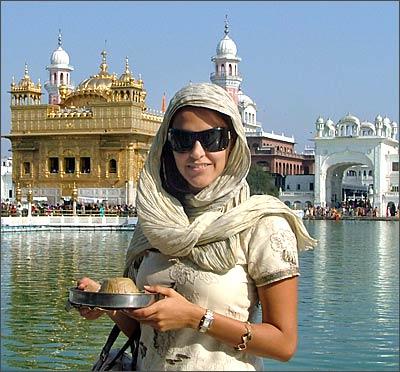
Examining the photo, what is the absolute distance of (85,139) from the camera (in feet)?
110

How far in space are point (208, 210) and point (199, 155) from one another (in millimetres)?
102

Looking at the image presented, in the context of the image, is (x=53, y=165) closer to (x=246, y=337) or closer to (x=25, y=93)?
(x=25, y=93)

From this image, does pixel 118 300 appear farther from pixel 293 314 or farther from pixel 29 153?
pixel 29 153

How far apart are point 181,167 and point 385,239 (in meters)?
19.1

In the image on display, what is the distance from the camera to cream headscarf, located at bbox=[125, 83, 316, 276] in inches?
59.7

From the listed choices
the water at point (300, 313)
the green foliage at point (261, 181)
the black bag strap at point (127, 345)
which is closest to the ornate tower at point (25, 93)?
the green foliage at point (261, 181)

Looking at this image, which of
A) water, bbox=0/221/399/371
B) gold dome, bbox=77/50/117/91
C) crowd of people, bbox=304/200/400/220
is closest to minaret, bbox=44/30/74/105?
gold dome, bbox=77/50/117/91

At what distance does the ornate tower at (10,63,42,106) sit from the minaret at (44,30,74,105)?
298 inches

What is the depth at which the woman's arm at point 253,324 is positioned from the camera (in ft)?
4.74

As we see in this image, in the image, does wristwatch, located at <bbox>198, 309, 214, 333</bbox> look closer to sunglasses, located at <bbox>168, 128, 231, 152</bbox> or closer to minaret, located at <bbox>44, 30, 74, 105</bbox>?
sunglasses, located at <bbox>168, 128, 231, 152</bbox>

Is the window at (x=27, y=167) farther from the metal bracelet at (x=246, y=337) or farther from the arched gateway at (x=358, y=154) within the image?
the metal bracelet at (x=246, y=337)

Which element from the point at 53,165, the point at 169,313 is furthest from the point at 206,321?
the point at 53,165

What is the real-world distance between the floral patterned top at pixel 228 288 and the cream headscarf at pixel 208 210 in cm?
2

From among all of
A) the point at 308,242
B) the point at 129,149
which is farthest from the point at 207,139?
the point at 129,149
